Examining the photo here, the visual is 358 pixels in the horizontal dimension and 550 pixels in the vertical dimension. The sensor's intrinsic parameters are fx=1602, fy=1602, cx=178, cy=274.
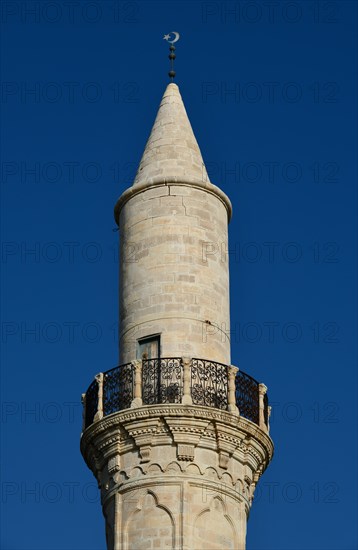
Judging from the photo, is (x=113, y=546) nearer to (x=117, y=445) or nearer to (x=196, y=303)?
(x=117, y=445)

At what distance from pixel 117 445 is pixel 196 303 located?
332 cm

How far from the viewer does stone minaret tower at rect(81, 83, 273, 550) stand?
3080 cm

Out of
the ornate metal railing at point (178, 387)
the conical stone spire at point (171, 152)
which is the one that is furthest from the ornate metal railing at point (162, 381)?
the conical stone spire at point (171, 152)

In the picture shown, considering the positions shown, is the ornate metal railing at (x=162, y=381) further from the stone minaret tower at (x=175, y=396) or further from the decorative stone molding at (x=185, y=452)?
the decorative stone molding at (x=185, y=452)

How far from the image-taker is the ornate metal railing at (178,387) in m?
31.4

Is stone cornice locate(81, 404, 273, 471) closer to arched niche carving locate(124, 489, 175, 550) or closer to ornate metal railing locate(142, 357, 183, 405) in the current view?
ornate metal railing locate(142, 357, 183, 405)

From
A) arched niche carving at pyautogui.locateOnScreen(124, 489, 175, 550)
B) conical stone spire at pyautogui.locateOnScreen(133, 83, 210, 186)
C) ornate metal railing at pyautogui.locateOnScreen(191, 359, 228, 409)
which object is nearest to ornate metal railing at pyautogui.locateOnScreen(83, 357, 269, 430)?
ornate metal railing at pyautogui.locateOnScreen(191, 359, 228, 409)

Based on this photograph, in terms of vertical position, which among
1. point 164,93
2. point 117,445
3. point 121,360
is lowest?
point 117,445

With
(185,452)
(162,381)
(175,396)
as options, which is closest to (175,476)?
(185,452)

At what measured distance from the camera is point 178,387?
31.5 metres

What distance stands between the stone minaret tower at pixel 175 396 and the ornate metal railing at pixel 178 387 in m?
0.02

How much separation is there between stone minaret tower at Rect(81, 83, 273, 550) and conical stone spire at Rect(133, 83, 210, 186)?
0.06 m

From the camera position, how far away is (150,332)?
Result: 32.3 m

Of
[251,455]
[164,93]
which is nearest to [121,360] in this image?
[251,455]
